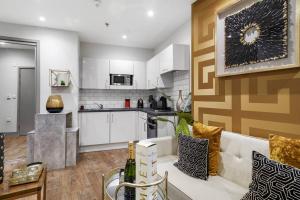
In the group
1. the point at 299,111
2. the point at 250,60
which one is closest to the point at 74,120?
the point at 250,60

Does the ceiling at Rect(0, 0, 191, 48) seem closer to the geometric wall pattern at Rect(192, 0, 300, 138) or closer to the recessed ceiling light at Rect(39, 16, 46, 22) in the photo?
the recessed ceiling light at Rect(39, 16, 46, 22)

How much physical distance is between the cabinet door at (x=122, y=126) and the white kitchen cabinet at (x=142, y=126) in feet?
0.51

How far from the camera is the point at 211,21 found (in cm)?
233

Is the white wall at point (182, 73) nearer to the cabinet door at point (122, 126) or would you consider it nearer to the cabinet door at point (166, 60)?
the cabinet door at point (166, 60)

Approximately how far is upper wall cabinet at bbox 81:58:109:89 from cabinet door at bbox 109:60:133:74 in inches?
5.6

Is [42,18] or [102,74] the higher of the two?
[42,18]

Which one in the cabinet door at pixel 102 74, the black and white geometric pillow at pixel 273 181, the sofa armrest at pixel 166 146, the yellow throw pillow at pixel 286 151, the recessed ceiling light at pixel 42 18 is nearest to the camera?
the black and white geometric pillow at pixel 273 181

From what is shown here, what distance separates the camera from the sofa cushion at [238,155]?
1.52 meters

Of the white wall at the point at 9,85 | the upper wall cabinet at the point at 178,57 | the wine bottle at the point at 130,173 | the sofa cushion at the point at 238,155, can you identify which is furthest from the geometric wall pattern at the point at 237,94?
the white wall at the point at 9,85

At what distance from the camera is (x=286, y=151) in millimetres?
1262

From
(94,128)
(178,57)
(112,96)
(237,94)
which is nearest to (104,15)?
(178,57)

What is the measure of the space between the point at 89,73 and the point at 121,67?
2.59 ft

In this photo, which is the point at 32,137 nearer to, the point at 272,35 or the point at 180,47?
the point at 180,47

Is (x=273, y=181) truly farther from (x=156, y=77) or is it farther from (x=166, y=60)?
(x=156, y=77)
